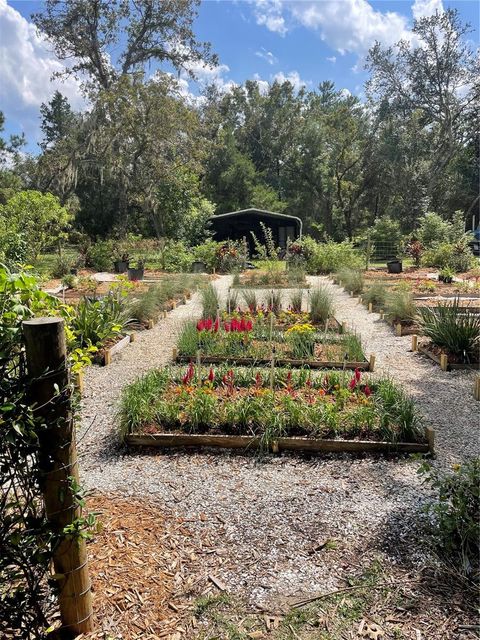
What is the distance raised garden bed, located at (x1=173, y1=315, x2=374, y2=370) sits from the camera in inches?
207

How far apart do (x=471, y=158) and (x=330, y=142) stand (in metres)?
9.37

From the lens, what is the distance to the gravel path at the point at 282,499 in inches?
84.4

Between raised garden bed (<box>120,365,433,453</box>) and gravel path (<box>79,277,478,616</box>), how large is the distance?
0.40 feet

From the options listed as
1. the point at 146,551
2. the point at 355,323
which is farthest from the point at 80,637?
the point at 355,323

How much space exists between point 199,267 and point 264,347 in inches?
421

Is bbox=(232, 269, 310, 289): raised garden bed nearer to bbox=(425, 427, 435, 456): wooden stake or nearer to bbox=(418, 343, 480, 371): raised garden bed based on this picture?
bbox=(418, 343, 480, 371): raised garden bed

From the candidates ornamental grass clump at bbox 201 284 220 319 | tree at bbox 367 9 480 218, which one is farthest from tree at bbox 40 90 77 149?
ornamental grass clump at bbox 201 284 220 319

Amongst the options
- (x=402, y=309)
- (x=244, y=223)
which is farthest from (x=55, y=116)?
(x=402, y=309)

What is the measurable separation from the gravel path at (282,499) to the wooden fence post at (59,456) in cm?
66

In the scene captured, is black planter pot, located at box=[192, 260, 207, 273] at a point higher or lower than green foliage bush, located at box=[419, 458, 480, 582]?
higher

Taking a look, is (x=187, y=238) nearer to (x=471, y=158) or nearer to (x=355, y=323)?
(x=355, y=323)

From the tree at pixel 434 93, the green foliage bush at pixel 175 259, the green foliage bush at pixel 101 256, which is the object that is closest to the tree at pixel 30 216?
the green foliage bush at pixel 101 256

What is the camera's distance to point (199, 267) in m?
16.0

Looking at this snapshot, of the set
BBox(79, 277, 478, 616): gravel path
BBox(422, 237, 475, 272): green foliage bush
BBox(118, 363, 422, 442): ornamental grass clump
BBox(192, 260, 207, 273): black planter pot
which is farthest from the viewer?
BBox(192, 260, 207, 273): black planter pot
